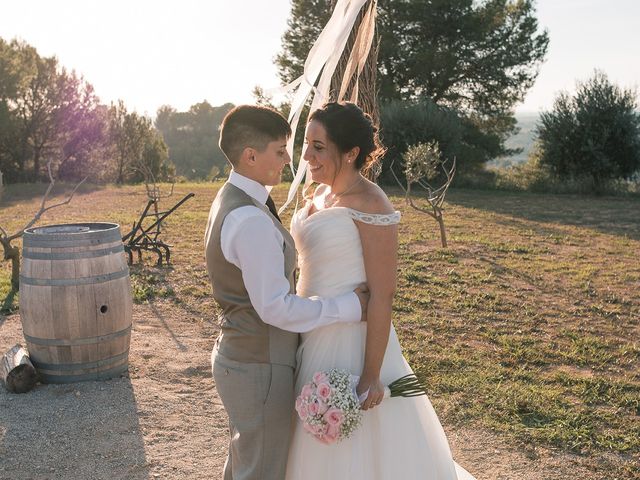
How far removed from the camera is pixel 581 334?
714cm

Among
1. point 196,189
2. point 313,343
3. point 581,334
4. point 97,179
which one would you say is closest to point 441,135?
point 196,189

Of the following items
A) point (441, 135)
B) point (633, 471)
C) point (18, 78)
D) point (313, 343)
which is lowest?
point (633, 471)

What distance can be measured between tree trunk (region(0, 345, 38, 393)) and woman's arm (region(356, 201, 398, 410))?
3.54 metres

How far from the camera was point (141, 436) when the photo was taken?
447 centimetres

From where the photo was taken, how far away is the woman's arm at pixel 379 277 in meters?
2.62

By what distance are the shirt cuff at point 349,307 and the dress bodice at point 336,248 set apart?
Answer: 0.12 m

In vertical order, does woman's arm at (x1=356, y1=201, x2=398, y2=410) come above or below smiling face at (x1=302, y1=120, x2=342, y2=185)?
below

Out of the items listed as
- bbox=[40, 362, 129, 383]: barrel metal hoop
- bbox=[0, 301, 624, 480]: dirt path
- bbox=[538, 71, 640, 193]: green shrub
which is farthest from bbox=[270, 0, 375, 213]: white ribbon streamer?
bbox=[538, 71, 640, 193]: green shrub

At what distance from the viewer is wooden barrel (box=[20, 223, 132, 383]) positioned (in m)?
5.00

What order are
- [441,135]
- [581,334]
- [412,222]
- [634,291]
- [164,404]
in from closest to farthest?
1. [164,404]
2. [581,334]
3. [634,291]
4. [412,222]
5. [441,135]

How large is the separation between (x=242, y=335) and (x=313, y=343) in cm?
40

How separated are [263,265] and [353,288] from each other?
0.57m

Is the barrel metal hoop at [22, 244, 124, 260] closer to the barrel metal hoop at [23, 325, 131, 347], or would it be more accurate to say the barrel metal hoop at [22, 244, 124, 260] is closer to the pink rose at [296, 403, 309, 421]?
the barrel metal hoop at [23, 325, 131, 347]

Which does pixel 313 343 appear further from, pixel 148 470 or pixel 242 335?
pixel 148 470
